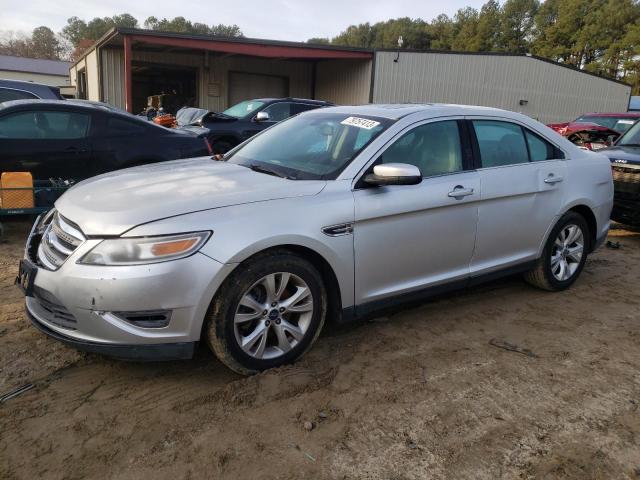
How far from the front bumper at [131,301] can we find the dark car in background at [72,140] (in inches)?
159

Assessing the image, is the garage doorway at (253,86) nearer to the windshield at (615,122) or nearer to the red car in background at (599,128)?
the red car in background at (599,128)

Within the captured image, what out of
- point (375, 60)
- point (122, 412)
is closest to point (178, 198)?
point (122, 412)

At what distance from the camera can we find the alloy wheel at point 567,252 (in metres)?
4.68

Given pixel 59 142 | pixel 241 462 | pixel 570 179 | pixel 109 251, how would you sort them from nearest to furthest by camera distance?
pixel 241 462, pixel 109 251, pixel 570 179, pixel 59 142

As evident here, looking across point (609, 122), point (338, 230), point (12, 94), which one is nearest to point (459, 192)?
point (338, 230)

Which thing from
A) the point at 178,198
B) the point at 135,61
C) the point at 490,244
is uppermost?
the point at 135,61

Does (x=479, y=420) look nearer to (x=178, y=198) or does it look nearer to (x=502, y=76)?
(x=178, y=198)

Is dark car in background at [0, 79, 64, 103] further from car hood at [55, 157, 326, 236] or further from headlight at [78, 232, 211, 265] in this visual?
headlight at [78, 232, 211, 265]

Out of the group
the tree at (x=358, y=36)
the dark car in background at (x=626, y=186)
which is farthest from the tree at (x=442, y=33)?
the dark car in background at (x=626, y=186)

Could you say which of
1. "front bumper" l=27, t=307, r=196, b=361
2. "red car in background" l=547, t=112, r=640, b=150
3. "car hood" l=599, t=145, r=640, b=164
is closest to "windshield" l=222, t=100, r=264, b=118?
"car hood" l=599, t=145, r=640, b=164

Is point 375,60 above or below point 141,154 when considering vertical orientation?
above

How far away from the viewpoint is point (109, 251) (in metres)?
2.67

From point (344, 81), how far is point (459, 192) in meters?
18.7

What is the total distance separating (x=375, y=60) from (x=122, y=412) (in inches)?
755
